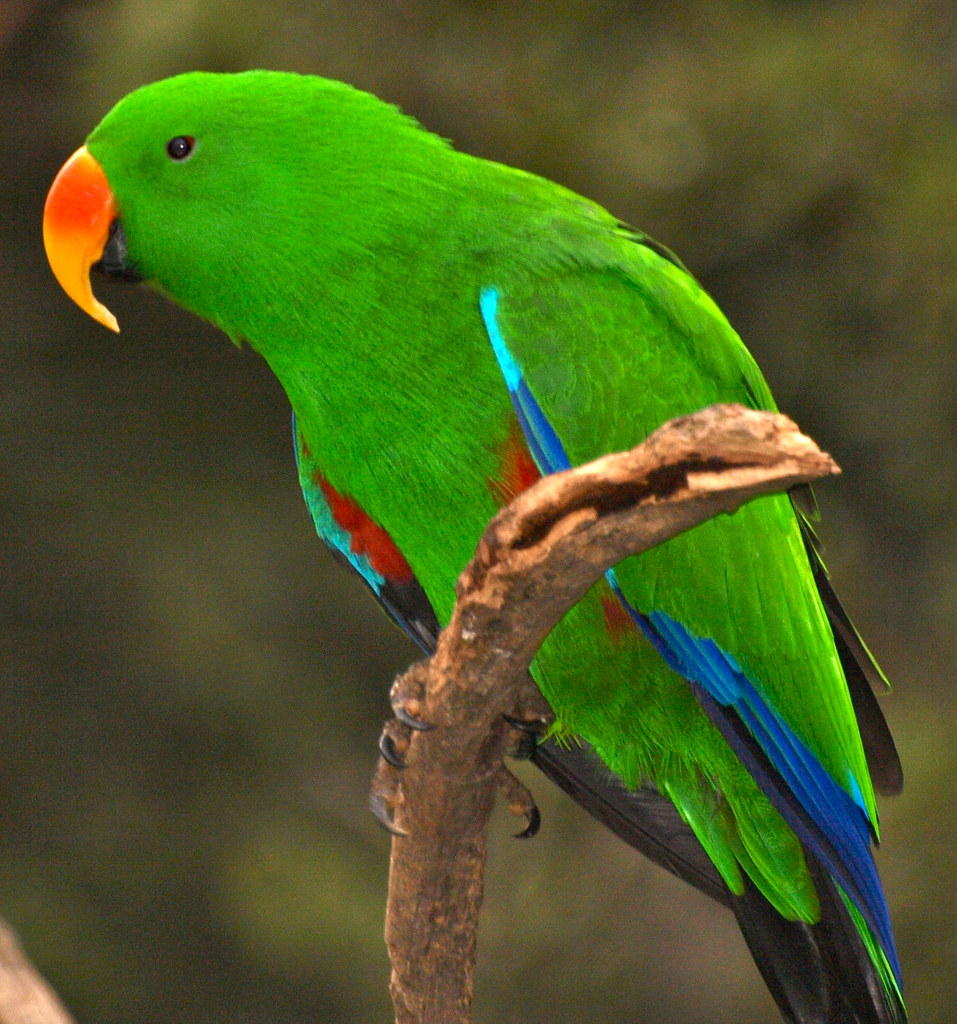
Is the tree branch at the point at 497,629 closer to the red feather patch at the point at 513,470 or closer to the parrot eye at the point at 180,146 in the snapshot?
the red feather patch at the point at 513,470

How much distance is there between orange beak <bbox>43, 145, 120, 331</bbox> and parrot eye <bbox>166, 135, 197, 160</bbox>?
12 cm

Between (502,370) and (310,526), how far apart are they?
6.10 feet

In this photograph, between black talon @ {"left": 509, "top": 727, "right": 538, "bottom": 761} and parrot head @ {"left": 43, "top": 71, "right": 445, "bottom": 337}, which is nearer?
parrot head @ {"left": 43, "top": 71, "right": 445, "bottom": 337}

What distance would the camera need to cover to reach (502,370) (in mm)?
1938

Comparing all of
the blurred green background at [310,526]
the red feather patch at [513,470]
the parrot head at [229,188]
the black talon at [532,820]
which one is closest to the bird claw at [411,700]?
the red feather patch at [513,470]

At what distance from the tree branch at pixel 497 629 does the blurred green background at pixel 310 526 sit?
4.88 feet

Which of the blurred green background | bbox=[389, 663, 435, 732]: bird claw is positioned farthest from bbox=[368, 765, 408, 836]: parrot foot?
the blurred green background

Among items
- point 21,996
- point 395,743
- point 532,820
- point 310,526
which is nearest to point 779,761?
point 532,820

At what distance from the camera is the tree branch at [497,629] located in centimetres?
128

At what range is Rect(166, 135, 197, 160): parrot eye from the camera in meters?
2.03

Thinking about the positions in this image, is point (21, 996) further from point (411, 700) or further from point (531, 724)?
point (531, 724)

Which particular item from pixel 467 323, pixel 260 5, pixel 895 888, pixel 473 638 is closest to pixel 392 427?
pixel 467 323

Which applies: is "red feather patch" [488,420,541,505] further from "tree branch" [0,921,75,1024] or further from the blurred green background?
the blurred green background

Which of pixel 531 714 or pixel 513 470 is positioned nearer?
pixel 513 470
